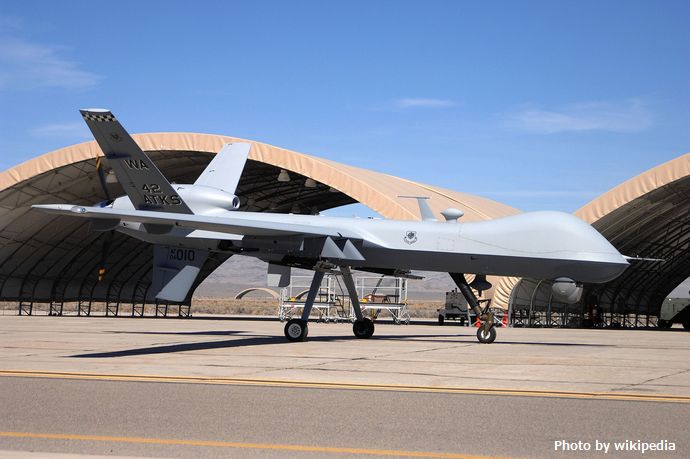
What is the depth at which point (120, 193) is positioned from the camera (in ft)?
143

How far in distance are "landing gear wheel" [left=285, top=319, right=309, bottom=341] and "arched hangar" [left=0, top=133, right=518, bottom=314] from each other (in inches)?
343

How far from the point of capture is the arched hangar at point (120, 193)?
36.8 metres

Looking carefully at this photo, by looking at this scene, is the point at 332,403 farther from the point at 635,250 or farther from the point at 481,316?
the point at 635,250

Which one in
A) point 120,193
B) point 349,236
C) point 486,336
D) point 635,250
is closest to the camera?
point 349,236

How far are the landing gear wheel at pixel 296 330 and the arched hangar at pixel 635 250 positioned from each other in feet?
32.5

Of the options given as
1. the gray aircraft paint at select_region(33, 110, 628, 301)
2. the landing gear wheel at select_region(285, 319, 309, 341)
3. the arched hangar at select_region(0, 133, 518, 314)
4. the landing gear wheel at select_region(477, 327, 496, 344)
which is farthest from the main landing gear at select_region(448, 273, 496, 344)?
the arched hangar at select_region(0, 133, 518, 314)

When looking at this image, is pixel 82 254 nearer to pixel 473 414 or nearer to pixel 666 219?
pixel 666 219

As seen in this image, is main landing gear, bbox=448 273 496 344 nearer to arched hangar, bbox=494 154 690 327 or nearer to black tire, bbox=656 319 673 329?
arched hangar, bbox=494 154 690 327

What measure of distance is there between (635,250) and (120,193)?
29478 mm

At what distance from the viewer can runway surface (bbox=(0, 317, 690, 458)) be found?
7586 millimetres

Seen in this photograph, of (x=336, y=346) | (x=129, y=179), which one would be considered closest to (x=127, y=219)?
(x=129, y=179)

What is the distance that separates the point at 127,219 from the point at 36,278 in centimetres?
3580

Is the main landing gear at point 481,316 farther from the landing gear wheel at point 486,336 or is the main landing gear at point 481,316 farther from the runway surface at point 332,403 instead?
the runway surface at point 332,403

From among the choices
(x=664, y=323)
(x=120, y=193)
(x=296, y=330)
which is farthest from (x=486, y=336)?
(x=664, y=323)
